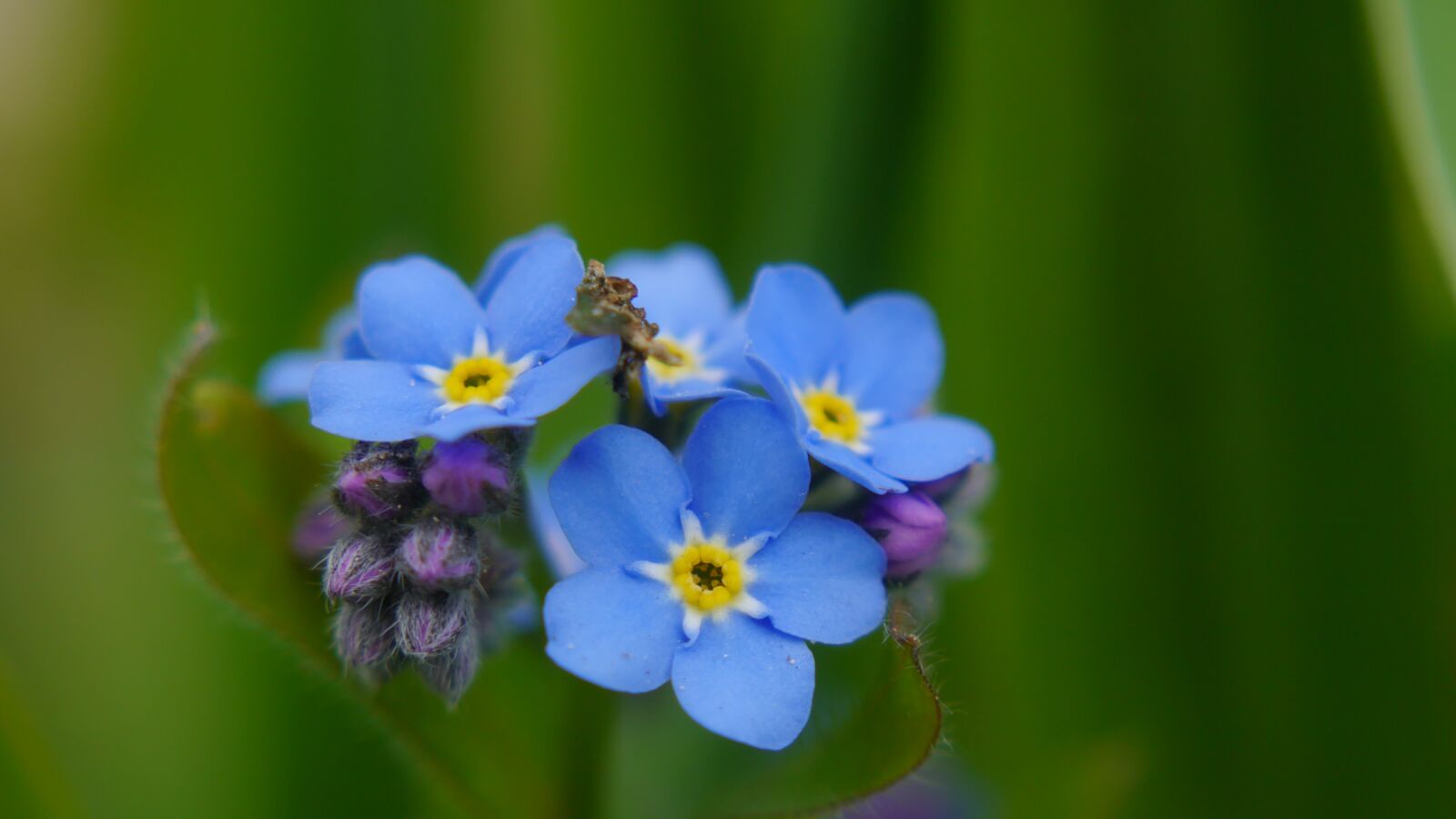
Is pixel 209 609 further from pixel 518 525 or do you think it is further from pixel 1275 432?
pixel 1275 432

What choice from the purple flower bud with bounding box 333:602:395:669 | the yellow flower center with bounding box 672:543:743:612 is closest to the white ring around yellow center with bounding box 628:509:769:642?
the yellow flower center with bounding box 672:543:743:612

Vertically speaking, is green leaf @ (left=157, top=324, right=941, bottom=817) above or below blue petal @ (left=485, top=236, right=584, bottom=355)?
below

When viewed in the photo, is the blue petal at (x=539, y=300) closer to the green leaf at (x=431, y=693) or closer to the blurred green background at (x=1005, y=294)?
the green leaf at (x=431, y=693)

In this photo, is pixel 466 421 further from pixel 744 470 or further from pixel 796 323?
pixel 796 323

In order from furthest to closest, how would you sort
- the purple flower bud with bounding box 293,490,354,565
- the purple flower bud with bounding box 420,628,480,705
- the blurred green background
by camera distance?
the blurred green background, the purple flower bud with bounding box 293,490,354,565, the purple flower bud with bounding box 420,628,480,705

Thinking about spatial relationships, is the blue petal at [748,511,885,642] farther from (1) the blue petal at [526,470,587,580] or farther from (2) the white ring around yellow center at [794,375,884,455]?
(1) the blue petal at [526,470,587,580]

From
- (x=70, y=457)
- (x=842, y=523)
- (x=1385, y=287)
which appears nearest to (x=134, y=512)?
(x=70, y=457)
